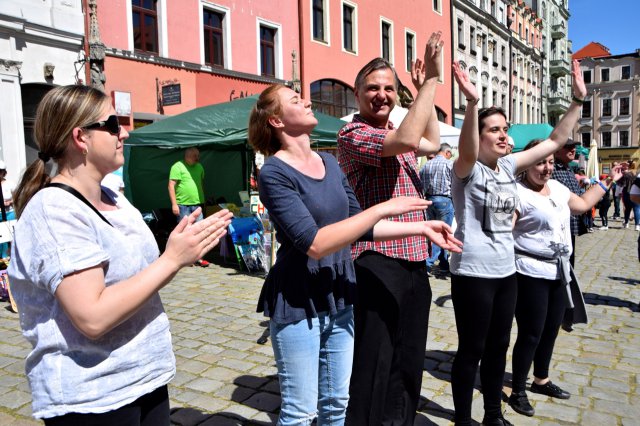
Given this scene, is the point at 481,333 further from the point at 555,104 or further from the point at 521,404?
the point at 555,104

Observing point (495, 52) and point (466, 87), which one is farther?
point (495, 52)

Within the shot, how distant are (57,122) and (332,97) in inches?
776

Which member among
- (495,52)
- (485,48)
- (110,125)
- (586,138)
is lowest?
(110,125)

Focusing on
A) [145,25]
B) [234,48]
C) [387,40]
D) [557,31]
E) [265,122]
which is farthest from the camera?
[557,31]

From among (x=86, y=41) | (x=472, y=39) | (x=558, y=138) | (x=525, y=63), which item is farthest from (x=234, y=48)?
(x=525, y=63)

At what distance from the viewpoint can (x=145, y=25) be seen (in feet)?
45.7

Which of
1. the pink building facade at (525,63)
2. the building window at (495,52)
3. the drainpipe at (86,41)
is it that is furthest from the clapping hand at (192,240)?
the pink building facade at (525,63)

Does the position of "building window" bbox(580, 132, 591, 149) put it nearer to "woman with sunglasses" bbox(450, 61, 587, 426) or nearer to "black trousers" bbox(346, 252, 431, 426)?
"woman with sunglasses" bbox(450, 61, 587, 426)

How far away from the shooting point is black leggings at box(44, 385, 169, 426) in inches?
58.1

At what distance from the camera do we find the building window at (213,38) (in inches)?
619

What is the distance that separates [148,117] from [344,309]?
42.7ft

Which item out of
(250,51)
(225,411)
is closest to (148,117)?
(250,51)

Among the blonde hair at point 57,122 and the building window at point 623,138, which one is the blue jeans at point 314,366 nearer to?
the blonde hair at point 57,122

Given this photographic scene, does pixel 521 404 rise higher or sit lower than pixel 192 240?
lower
